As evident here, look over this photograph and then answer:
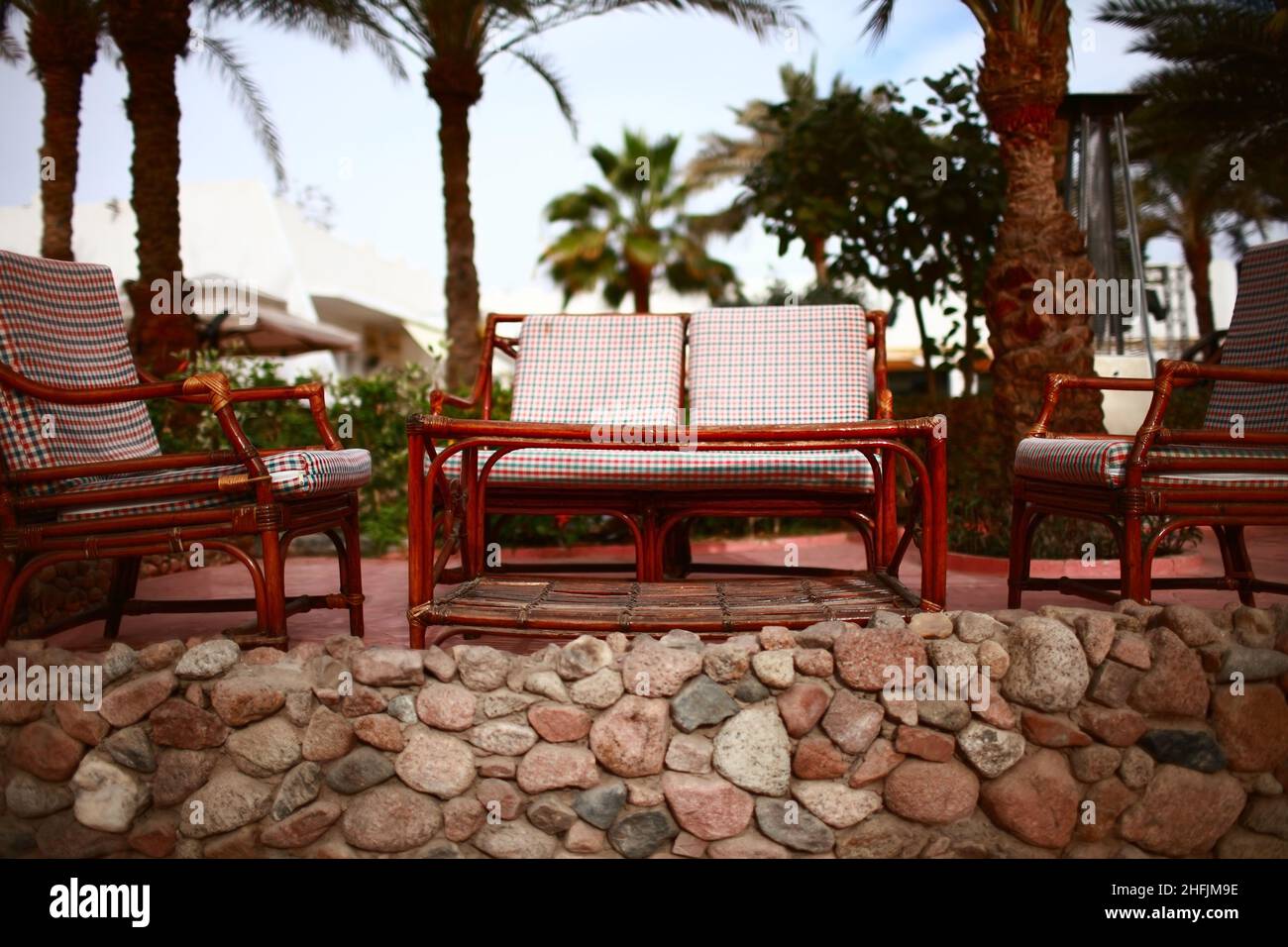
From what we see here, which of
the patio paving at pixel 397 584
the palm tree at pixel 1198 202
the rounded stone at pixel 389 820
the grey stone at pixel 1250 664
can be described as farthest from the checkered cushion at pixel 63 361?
the palm tree at pixel 1198 202

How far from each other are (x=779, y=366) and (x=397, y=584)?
2.02 m

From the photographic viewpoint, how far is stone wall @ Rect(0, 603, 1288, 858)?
2650mm

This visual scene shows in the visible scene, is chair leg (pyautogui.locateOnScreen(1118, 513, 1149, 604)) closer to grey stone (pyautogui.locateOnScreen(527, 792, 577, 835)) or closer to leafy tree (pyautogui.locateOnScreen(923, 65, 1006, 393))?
grey stone (pyautogui.locateOnScreen(527, 792, 577, 835))

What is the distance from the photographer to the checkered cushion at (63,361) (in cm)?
294

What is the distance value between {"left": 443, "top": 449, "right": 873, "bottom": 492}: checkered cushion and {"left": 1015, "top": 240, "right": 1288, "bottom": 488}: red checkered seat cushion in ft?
2.05

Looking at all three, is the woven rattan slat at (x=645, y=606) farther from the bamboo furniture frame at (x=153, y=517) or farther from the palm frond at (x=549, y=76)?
the palm frond at (x=549, y=76)

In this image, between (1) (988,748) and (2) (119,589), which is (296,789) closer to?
(2) (119,589)

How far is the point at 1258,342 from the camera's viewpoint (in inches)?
146

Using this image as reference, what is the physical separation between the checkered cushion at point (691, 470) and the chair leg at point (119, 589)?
1.07 m

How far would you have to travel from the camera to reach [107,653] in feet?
8.79

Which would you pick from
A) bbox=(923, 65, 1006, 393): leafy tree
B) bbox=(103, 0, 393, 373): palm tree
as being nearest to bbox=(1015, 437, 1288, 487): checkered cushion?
bbox=(923, 65, 1006, 393): leafy tree

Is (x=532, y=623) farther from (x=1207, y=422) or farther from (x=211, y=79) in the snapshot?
(x=211, y=79)
